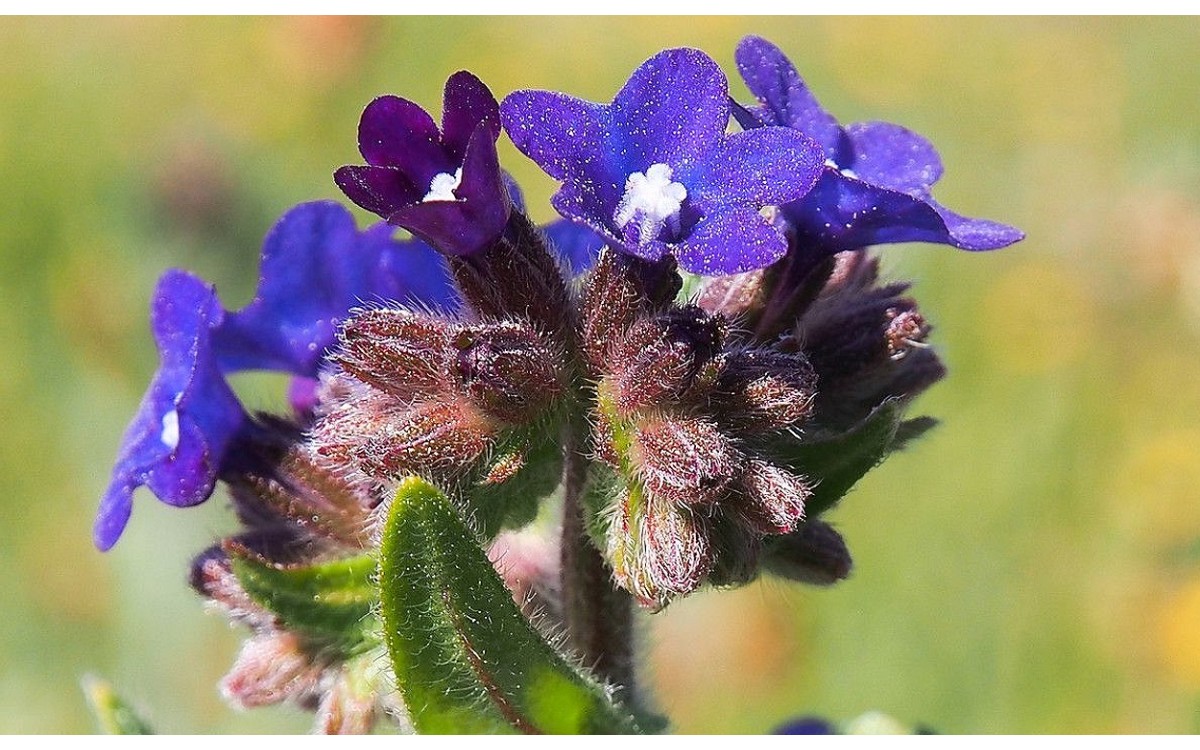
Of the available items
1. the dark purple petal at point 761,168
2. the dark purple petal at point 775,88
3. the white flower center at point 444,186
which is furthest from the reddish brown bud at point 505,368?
the dark purple petal at point 775,88

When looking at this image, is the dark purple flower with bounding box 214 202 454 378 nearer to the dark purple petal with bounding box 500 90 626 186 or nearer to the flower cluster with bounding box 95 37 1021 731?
the flower cluster with bounding box 95 37 1021 731

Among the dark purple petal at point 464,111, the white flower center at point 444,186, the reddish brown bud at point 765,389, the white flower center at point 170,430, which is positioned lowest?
the white flower center at point 170,430

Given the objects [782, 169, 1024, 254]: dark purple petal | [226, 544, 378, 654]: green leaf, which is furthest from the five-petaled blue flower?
[782, 169, 1024, 254]: dark purple petal

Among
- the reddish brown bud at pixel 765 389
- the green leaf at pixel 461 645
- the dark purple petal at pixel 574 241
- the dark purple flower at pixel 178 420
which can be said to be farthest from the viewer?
the dark purple petal at pixel 574 241

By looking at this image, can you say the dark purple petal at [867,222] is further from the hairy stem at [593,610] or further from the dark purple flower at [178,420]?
the dark purple flower at [178,420]

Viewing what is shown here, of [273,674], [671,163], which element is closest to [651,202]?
[671,163]

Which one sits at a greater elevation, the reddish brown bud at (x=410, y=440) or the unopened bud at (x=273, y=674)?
the reddish brown bud at (x=410, y=440)

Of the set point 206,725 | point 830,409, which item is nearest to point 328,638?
point 830,409

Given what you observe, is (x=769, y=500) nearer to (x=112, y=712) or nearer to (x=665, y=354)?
(x=665, y=354)
